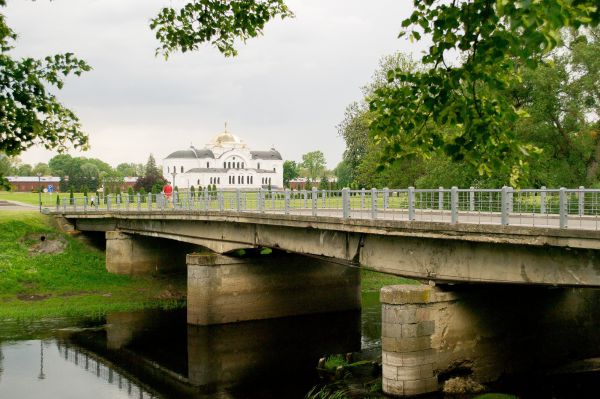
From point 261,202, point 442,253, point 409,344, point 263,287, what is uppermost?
point 261,202

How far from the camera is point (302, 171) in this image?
196 metres

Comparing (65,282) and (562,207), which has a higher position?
(562,207)

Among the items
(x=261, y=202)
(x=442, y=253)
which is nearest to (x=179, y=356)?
(x=261, y=202)

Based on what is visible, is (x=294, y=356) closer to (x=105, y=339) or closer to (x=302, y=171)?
(x=105, y=339)

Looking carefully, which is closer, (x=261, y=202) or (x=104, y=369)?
(x=104, y=369)

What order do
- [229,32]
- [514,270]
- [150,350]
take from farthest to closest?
[150,350] → [514,270] → [229,32]

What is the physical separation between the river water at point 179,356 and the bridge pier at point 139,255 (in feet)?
20.9

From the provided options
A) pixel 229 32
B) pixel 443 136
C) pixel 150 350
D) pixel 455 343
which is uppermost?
pixel 229 32

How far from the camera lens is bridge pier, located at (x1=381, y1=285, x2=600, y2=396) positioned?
17297mm

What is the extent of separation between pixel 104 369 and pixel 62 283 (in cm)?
1381

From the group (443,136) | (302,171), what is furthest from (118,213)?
(302,171)

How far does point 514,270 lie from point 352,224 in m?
5.61

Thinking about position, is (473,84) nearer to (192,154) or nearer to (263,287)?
(263,287)

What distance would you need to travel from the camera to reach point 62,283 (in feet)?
116
